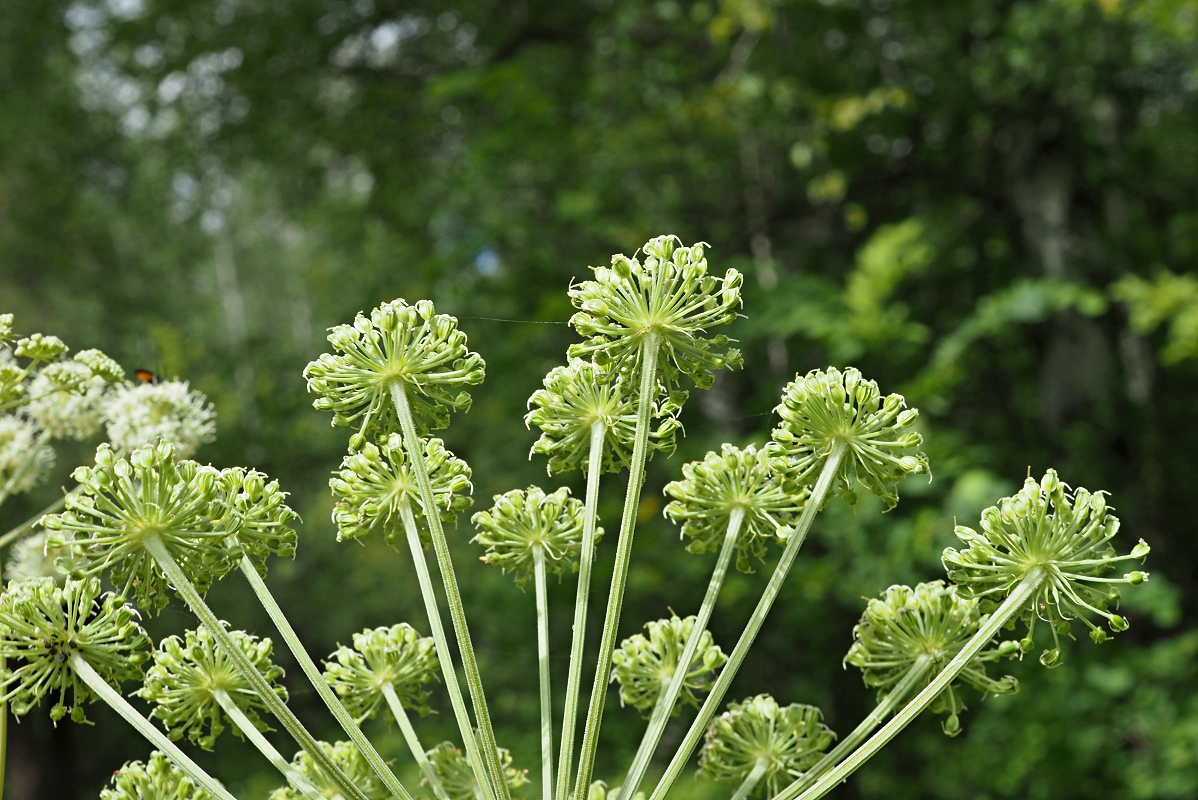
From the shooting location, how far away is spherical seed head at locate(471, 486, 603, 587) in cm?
166

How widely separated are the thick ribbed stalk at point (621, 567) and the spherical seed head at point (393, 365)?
0.77 feet

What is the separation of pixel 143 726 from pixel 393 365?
0.55 meters

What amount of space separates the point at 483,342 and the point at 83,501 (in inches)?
314

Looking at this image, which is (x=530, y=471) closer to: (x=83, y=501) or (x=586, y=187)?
(x=586, y=187)

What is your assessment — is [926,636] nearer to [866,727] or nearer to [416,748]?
[866,727]

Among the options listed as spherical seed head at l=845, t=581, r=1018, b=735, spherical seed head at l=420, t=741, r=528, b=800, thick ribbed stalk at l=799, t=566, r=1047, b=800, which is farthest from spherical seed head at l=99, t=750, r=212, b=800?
spherical seed head at l=845, t=581, r=1018, b=735

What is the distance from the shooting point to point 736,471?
1609mm

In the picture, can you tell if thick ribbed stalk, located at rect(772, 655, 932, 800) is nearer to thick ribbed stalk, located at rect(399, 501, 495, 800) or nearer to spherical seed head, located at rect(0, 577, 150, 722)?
thick ribbed stalk, located at rect(399, 501, 495, 800)

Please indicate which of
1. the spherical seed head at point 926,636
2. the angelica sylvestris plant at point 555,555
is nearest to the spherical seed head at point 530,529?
the angelica sylvestris plant at point 555,555

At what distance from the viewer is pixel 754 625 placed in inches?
55.3

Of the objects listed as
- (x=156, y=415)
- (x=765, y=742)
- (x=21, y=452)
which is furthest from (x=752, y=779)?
(x=21, y=452)

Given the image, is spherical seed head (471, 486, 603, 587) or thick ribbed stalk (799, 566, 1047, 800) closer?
thick ribbed stalk (799, 566, 1047, 800)

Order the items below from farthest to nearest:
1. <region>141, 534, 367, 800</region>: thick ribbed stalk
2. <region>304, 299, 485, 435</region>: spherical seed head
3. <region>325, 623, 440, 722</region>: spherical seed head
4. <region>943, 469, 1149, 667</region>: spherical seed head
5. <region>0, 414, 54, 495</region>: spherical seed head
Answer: <region>0, 414, 54, 495</region>: spherical seed head
<region>325, 623, 440, 722</region>: spherical seed head
<region>304, 299, 485, 435</region>: spherical seed head
<region>943, 469, 1149, 667</region>: spherical seed head
<region>141, 534, 367, 800</region>: thick ribbed stalk

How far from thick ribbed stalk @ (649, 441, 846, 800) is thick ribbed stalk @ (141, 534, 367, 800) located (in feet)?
1.27
